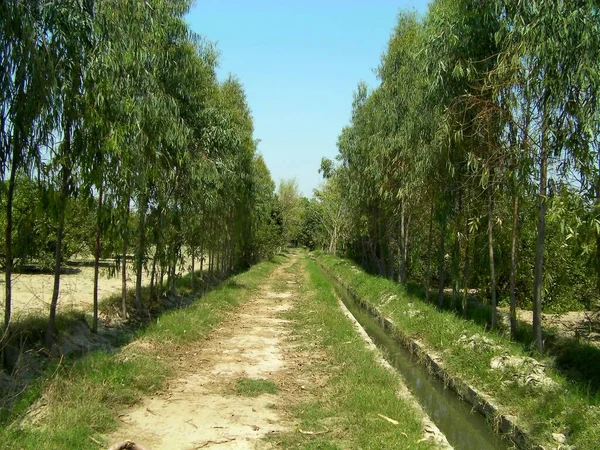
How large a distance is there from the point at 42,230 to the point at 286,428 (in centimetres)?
614

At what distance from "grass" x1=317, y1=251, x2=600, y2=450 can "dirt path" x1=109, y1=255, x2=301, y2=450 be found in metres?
2.95

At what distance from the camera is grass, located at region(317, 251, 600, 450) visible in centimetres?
607

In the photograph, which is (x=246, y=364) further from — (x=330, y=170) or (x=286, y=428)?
(x=330, y=170)

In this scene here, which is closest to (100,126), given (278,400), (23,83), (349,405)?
(23,83)

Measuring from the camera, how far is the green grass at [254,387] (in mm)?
7961

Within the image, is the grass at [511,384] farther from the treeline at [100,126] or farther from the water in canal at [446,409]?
the treeline at [100,126]

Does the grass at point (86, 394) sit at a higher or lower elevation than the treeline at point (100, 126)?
lower

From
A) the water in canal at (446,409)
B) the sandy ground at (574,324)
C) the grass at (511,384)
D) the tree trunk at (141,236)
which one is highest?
the tree trunk at (141,236)

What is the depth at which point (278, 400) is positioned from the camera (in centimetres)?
772

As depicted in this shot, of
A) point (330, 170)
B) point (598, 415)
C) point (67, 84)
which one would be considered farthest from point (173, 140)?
point (330, 170)

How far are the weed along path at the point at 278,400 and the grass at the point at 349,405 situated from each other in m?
0.01

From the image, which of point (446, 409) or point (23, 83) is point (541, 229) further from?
point (23, 83)

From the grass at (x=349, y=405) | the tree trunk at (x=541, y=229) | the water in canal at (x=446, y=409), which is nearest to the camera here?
the grass at (x=349, y=405)

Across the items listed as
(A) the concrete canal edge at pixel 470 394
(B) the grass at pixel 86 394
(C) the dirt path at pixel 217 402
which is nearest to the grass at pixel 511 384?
(A) the concrete canal edge at pixel 470 394
